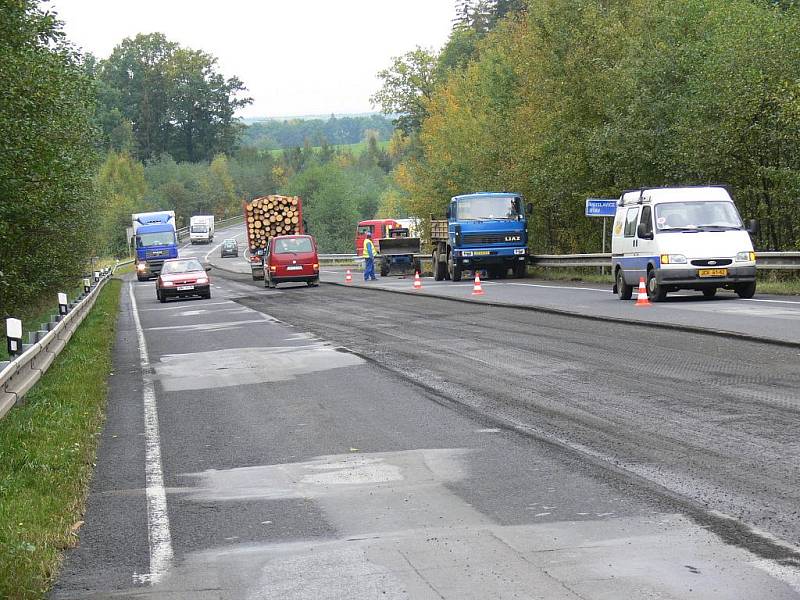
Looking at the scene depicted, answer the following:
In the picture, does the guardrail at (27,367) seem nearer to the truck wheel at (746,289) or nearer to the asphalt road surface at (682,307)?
the asphalt road surface at (682,307)

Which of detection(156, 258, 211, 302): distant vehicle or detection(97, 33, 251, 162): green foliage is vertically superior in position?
detection(97, 33, 251, 162): green foliage

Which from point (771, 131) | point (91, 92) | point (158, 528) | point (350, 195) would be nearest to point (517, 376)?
point (158, 528)

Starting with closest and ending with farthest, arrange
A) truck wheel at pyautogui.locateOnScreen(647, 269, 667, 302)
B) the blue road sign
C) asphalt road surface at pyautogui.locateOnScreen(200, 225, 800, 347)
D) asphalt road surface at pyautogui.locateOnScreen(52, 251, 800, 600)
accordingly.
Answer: asphalt road surface at pyautogui.locateOnScreen(52, 251, 800, 600) < asphalt road surface at pyautogui.locateOnScreen(200, 225, 800, 347) < truck wheel at pyautogui.locateOnScreen(647, 269, 667, 302) < the blue road sign

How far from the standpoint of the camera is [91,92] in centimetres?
3581

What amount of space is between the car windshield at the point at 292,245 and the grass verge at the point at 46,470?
26.8 metres

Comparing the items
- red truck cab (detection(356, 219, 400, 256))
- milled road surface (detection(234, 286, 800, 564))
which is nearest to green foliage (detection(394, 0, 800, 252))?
red truck cab (detection(356, 219, 400, 256))

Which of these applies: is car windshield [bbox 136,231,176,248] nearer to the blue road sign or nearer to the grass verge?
the blue road sign

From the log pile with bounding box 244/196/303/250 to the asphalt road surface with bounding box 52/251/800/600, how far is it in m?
37.5

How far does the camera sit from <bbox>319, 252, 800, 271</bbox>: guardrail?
26.6 metres

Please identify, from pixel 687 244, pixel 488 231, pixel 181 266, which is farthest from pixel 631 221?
pixel 181 266

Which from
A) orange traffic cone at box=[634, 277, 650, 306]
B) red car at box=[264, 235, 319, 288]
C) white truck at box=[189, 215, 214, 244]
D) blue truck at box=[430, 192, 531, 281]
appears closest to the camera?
orange traffic cone at box=[634, 277, 650, 306]

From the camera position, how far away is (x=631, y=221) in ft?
82.6

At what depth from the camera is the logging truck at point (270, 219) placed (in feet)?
175

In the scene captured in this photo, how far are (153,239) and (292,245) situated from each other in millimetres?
25449
